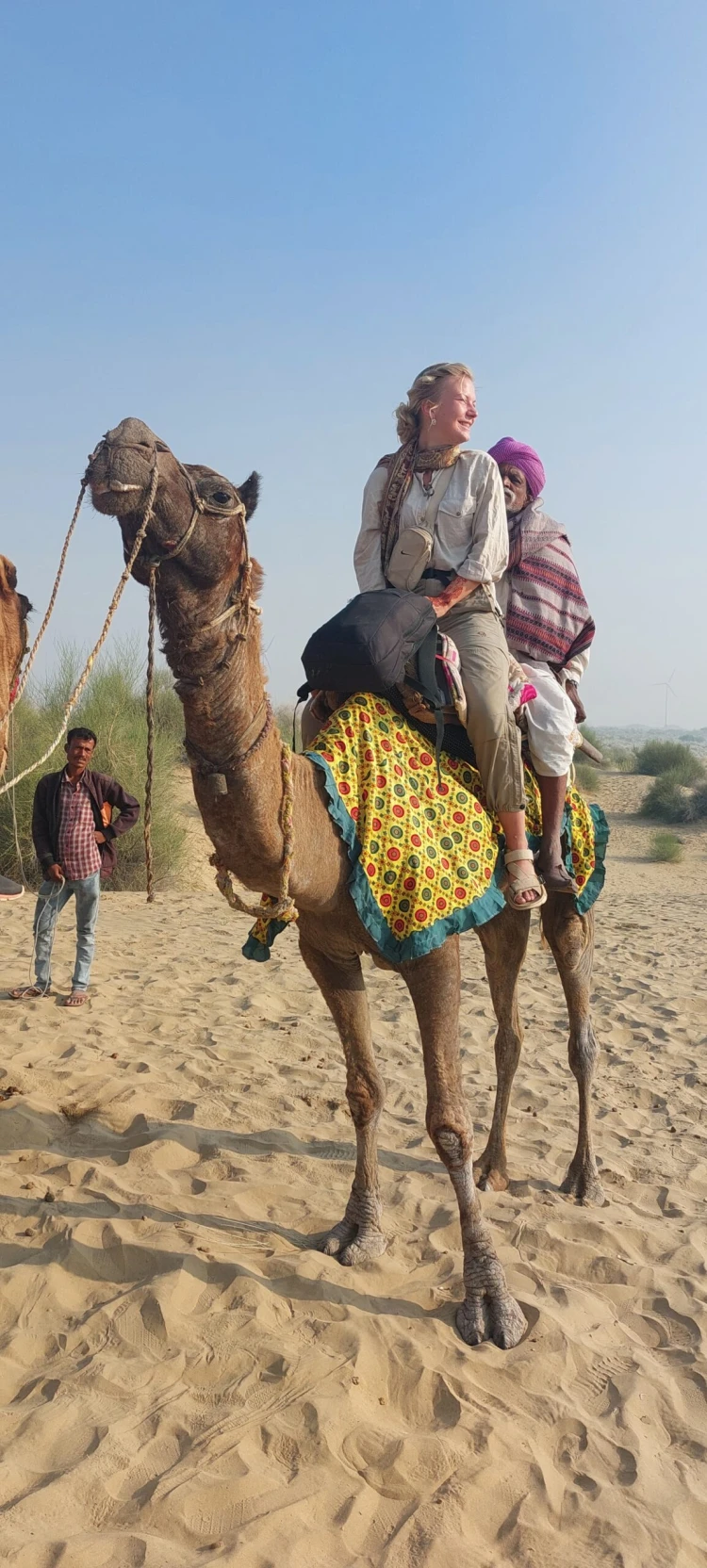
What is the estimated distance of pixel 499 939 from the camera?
4617mm

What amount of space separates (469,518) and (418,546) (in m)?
0.22

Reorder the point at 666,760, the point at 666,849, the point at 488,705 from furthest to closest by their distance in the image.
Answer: the point at 666,760 → the point at 666,849 → the point at 488,705

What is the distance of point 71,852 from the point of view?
7238 mm

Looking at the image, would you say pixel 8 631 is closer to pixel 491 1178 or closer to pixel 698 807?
pixel 491 1178

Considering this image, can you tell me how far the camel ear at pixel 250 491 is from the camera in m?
2.78

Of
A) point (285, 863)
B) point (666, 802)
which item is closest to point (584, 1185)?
point (285, 863)

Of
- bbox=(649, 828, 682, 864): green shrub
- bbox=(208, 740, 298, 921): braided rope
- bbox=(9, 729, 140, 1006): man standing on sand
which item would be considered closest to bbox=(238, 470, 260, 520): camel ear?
bbox=(208, 740, 298, 921): braided rope

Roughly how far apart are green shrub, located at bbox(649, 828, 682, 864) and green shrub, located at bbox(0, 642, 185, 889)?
1229cm

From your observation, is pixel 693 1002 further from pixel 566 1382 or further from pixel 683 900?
pixel 683 900

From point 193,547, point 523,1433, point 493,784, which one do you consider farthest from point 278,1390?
point 193,547

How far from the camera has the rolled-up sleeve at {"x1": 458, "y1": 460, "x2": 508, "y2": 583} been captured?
3545mm

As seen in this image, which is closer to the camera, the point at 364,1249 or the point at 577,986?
the point at 364,1249

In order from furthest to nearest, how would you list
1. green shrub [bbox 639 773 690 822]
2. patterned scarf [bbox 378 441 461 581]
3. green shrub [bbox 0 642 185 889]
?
green shrub [bbox 639 773 690 822] < green shrub [bbox 0 642 185 889] < patterned scarf [bbox 378 441 461 581]

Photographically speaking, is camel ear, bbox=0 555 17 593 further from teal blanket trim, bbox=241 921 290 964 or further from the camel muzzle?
teal blanket trim, bbox=241 921 290 964
